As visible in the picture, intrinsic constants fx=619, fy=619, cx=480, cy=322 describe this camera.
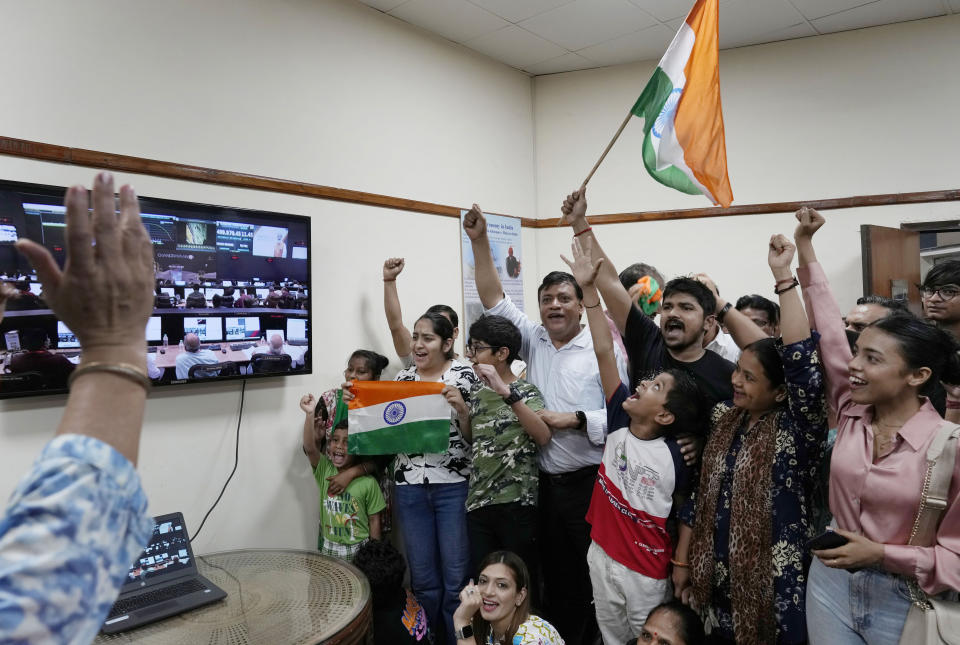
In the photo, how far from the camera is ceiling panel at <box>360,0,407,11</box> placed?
3.36 metres

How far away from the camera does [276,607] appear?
186 centimetres

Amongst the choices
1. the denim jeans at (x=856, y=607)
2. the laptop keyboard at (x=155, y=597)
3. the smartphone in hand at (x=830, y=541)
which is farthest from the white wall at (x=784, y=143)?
the laptop keyboard at (x=155, y=597)

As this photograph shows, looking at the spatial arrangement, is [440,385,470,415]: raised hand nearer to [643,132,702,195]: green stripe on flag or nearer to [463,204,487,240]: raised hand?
[463,204,487,240]: raised hand

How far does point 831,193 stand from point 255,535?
3.94m

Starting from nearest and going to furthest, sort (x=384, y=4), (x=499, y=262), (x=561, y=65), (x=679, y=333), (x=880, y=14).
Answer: (x=679, y=333) < (x=384, y=4) < (x=880, y=14) < (x=499, y=262) < (x=561, y=65)

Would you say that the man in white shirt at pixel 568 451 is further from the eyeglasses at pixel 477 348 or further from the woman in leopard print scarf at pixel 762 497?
the woman in leopard print scarf at pixel 762 497

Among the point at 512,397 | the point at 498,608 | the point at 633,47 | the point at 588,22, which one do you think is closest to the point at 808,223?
the point at 512,397

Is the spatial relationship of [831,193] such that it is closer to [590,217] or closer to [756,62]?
[756,62]

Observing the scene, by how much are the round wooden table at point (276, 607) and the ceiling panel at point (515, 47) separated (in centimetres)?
320

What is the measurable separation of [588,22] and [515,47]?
0.53 m

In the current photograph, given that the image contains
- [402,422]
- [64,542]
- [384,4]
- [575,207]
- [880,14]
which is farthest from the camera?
[880,14]

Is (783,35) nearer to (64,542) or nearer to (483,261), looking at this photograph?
(483,261)

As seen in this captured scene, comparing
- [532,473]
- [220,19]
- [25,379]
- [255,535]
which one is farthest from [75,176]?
[532,473]

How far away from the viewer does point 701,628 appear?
1.89 meters
